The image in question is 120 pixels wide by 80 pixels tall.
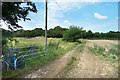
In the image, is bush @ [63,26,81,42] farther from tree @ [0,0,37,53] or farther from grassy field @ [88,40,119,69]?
tree @ [0,0,37,53]

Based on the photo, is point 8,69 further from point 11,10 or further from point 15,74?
point 11,10

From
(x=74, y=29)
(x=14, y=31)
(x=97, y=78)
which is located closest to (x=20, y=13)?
(x=14, y=31)

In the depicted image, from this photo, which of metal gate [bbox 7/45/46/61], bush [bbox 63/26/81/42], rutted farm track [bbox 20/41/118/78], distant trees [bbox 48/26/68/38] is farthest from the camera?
bush [bbox 63/26/81/42]

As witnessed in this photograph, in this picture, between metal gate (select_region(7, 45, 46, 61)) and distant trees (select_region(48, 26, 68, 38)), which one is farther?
distant trees (select_region(48, 26, 68, 38))

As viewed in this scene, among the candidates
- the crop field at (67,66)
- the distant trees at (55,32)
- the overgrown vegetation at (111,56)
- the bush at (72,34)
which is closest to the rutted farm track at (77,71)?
the crop field at (67,66)

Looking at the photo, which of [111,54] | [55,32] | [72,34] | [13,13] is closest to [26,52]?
[13,13]

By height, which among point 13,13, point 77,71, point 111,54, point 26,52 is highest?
point 13,13

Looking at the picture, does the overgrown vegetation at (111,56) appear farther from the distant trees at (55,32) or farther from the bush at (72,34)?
Answer: the bush at (72,34)

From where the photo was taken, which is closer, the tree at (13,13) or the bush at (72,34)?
the tree at (13,13)

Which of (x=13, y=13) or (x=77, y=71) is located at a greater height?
(x=13, y=13)

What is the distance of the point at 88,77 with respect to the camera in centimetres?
287

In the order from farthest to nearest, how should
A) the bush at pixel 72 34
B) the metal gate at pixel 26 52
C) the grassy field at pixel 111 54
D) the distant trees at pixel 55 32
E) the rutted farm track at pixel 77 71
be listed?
the bush at pixel 72 34 → the distant trees at pixel 55 32 → the grassy field at pixel 111 54 → the metal gate at pixel 26 52 → the rutted farm track at pixel 77 71

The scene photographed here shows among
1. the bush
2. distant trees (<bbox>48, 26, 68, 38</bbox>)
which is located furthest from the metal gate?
the bush

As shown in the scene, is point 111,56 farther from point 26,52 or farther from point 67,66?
point 26,52
